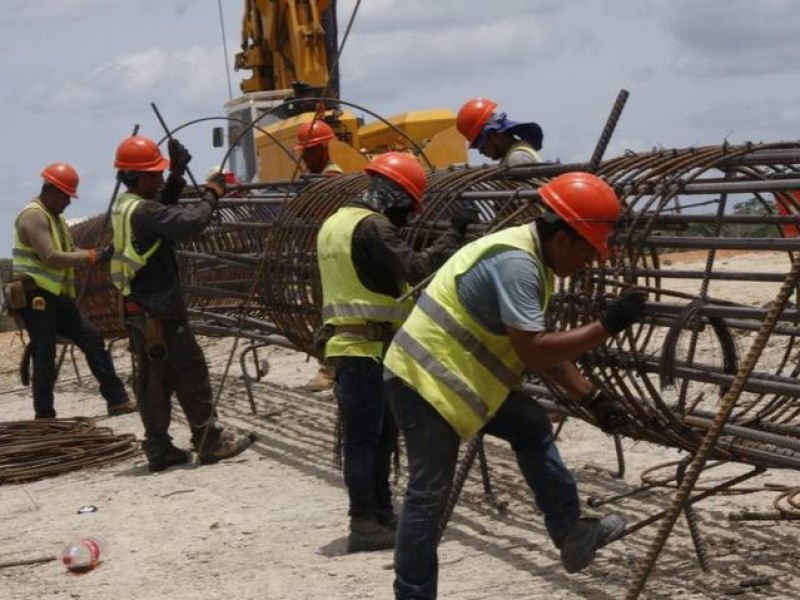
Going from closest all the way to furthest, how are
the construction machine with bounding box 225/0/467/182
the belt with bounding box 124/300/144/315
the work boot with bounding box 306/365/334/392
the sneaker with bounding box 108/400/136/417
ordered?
the belt with bounding box 124/300/144/315
the work boot with bounding box 306/365/334/392
the sneaker with bounding box 108/400/136/417
the construction machine with bounding box 225/0/467/182

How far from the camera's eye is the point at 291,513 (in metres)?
8.28

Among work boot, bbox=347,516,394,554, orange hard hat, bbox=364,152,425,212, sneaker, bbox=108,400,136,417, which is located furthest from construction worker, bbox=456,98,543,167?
sneaker, bbox=108,400,136,417

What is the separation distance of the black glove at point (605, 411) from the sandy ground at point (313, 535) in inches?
27.9

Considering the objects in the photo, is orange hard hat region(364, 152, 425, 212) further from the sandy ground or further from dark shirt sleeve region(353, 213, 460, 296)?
the sandy ground

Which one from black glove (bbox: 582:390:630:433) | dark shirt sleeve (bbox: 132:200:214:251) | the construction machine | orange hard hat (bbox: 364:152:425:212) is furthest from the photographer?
the construction machine

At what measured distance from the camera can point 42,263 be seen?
11.7 m

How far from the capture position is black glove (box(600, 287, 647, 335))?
5141mm

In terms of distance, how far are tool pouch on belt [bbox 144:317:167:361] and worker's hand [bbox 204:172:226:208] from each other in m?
0.85

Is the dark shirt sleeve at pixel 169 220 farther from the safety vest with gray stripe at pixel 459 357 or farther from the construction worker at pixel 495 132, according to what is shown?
the safety vest with gray stripe at pixel 459 357

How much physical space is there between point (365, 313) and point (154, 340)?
2791 mm

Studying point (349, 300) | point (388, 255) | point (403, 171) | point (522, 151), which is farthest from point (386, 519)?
point (522, 151)

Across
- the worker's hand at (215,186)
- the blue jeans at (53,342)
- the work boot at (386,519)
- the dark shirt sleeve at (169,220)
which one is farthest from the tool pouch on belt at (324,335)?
the blue jeans at (53,342)

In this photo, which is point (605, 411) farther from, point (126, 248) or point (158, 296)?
point (126, 248)

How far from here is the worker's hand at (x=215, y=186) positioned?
955 centimetres
